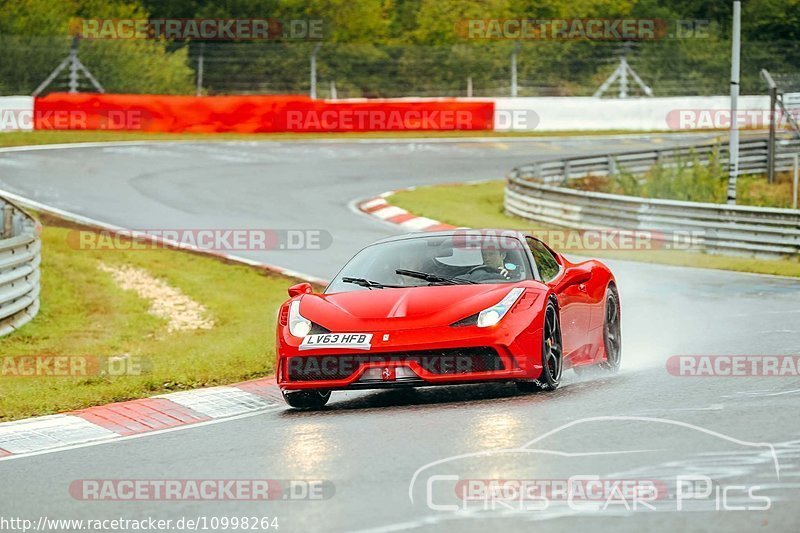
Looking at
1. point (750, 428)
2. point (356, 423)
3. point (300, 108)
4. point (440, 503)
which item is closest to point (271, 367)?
point (356, 423)

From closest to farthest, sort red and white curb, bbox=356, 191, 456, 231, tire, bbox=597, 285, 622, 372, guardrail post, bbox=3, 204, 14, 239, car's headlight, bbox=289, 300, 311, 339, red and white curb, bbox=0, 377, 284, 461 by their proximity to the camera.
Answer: red and white curb, bbox=0, 377, 284, 461 < car's headlight, bbox=289, 300, 311, 339 < tire, bbox=597, 285, 622, 372 < guardrail post, bbox=3, 204, 14, 239 < red and white curb, bbox=356, 191, 456, 231

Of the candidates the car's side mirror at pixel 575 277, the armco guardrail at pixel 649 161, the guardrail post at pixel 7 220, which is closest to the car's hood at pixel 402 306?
the car's side mirror at pixel 575 277

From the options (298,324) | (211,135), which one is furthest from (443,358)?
(211,135)

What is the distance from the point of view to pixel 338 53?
49.8m

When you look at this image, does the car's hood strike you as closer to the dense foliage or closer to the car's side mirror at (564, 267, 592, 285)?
the car's side mirror at (564, 267, 592, 285)

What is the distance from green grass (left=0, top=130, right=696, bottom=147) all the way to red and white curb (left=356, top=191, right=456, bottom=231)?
12060 mm

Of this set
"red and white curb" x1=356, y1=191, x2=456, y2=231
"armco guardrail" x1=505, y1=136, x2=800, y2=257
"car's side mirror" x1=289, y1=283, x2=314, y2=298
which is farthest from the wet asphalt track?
"red and white curb" x1=356, y1=191, x2=456, y2=231

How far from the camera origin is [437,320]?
9.48 meters

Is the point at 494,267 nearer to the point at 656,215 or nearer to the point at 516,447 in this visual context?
the point at 516,447

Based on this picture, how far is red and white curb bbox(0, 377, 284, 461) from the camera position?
355 inches

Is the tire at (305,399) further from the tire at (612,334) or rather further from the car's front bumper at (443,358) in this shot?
the tire at (612,334)

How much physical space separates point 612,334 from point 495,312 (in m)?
2.53

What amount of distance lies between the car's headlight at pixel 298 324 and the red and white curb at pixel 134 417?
699 mm

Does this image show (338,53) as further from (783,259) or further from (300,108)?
(783,259)
